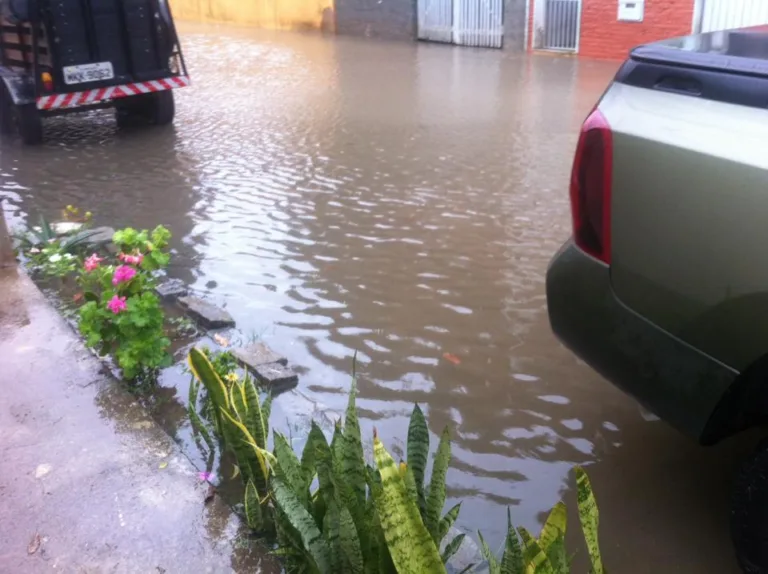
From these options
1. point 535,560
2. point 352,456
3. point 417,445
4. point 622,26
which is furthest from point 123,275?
point 622,26

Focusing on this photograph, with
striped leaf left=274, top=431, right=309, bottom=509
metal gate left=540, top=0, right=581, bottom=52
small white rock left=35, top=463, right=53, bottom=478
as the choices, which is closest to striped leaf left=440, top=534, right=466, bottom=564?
striped leaf left=274, top=431, right=309, bottom=509

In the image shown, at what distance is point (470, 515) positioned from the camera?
3.04 meters

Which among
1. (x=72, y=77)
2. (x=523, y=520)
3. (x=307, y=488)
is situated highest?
(x=72, y=77)

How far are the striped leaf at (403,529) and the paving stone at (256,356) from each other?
1977 mm

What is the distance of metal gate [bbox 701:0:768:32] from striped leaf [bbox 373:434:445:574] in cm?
1116

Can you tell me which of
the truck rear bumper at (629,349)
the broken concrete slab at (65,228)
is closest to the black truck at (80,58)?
the broken concrete slab at (65,228)

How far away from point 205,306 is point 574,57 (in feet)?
37.2

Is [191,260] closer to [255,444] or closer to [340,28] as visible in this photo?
[255,444]

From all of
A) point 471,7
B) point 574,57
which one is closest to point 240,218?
point 574,57

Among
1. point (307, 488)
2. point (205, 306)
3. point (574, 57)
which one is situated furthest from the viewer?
point (574, 57)

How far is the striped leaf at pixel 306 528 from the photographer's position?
2.22 metres

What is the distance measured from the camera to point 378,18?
18.2 meters

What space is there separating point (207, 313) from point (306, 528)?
97.8 inches

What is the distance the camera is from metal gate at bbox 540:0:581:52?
1411cm
